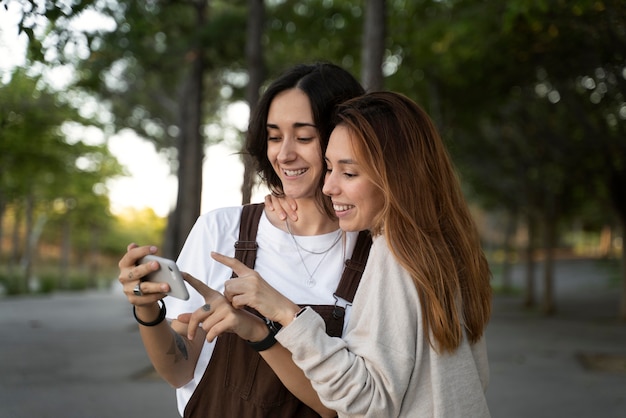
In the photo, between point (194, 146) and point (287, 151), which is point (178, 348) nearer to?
point (287, 151)

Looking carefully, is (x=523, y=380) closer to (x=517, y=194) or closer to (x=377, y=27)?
(x=377, y=27)

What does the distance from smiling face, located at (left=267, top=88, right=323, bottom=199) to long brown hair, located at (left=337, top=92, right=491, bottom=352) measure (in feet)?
0.87

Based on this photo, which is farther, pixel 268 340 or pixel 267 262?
pixel 267 262

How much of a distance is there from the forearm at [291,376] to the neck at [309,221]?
0.54m

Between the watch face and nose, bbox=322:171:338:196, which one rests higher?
nose, bbox=322:171:338:196

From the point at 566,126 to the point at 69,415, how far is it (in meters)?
14.6

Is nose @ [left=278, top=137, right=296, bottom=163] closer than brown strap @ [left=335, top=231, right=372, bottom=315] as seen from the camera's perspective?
No

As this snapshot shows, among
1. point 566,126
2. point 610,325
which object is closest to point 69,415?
point 610,325

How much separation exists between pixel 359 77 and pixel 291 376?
12.0 meters

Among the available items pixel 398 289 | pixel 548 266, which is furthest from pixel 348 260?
pixel 548 266

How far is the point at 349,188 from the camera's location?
2.19m

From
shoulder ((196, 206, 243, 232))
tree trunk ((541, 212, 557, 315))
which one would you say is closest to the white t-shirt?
shoulder ((196, 206, 243, 232))

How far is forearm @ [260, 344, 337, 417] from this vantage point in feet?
6.89

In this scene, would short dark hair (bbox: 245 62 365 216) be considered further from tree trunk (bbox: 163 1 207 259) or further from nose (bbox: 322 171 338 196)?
tree trunk (bbox: 163 1 207 259)
